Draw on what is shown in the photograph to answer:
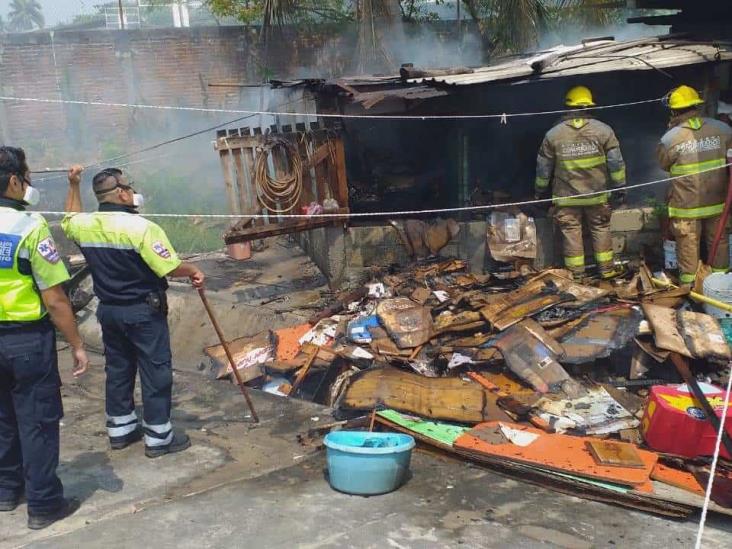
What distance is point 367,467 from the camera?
177 inches

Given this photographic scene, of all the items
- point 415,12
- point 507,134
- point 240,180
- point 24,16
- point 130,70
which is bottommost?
point 240,180

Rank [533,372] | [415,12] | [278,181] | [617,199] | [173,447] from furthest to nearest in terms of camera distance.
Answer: [415,12], [617,199], [278,181], [533,372], [173,447]

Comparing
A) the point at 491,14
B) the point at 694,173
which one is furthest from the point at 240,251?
the point at 491,14

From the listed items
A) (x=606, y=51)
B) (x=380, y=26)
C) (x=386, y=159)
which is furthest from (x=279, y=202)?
(x=380, y=26)

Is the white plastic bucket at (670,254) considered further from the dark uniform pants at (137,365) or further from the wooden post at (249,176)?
the dark uniform pants at (137,365)

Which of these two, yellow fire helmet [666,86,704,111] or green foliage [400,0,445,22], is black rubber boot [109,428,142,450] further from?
green foliage [400,0,445,22]

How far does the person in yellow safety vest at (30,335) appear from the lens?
412cm

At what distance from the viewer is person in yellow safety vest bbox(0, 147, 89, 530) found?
4.12 m

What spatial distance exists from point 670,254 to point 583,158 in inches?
52.0

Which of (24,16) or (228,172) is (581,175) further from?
(24,16)

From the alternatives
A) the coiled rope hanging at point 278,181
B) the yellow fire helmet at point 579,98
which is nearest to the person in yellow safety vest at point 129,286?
the coiled rope hanging at point 278,181

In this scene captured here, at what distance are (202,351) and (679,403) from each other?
5.08m

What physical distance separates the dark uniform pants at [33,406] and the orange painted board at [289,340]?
3137 mm

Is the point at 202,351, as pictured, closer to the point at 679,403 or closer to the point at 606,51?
the point at 679,403
